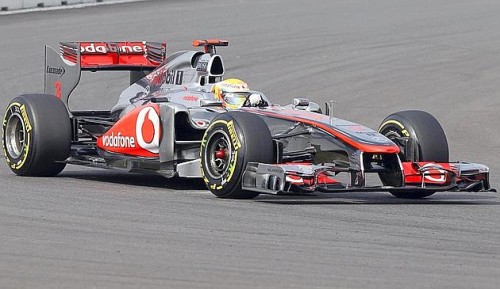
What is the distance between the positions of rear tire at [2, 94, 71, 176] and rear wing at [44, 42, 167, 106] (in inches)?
44.9

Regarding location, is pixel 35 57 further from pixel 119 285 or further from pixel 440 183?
pixel 119 285

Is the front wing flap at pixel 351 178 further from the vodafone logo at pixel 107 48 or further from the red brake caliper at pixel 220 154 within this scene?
the vodafone logo at pixel 107 48

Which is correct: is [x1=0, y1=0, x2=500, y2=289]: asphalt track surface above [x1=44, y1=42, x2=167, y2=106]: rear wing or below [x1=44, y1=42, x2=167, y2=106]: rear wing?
below

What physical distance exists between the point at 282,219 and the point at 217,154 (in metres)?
1.94

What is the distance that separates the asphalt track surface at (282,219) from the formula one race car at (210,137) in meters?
0.26

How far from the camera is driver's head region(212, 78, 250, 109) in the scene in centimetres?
1409

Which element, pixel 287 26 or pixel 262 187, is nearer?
pixel 262 187

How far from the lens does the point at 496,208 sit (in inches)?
491

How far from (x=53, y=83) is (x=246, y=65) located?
37.6 ft

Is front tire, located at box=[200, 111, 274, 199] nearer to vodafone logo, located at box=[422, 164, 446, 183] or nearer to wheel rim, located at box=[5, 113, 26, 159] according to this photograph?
vodafone logo, located at box=[422, 164, 446, 183]

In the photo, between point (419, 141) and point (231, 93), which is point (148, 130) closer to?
point (231, 93)

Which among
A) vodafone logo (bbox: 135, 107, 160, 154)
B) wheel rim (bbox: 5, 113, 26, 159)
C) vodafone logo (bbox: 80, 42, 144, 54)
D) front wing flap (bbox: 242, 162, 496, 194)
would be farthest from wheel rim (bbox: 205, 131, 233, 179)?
vodafone logo (bbox: 80, 42, 144, 54)

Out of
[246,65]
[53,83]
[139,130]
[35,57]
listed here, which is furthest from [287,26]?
[139,130]

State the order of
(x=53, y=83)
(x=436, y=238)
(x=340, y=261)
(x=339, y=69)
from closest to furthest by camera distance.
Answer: (x=340, y=261), (x=436, y=238), (x=53, y=83), (x=339, y=69)
